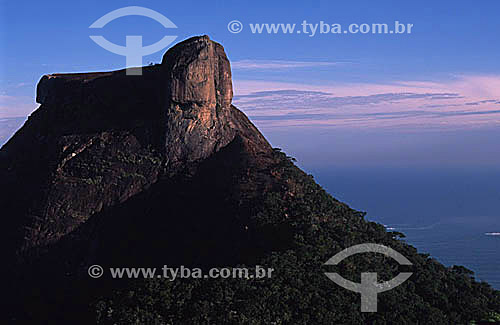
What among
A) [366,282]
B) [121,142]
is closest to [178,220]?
[121,142]

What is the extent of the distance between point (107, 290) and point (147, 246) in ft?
20.7

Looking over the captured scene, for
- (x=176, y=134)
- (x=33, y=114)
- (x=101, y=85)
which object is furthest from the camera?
(x=33, y=114)

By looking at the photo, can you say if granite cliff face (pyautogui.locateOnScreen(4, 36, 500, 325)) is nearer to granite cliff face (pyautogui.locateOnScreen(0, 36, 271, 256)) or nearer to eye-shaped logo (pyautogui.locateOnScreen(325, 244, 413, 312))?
granite cliff face (pyautogui.locateOnScreen(0, 36, 271, 256))

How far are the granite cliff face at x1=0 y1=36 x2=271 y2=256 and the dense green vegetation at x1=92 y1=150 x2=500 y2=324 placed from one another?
24.0 feet

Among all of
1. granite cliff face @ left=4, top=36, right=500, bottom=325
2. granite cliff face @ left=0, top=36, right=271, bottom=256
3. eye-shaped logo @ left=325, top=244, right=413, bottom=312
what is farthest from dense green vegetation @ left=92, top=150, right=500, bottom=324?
granite cliff face @ left=0, top=36, right=271, bottom=256

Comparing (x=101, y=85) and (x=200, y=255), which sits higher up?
(x=101, y=85)

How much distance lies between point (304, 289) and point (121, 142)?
20.6m

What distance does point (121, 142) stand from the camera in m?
45.1

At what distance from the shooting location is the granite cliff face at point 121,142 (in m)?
42.6

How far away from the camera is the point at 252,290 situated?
3128cm

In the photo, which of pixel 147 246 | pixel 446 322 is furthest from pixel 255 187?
pixel 446 322

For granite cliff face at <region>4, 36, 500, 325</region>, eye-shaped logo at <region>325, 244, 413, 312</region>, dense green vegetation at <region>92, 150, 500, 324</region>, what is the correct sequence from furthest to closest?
1. eye-shaped logo at <region>325, 244, 413, 312</region>
2. granite cliff face at <region>4, 36, 500, 325</region>
3. dense green vegetation at <region>92, 150, 500, 324</region>

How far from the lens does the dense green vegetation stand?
30219 mm

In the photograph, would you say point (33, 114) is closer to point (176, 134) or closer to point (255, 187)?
point (176, 134)
